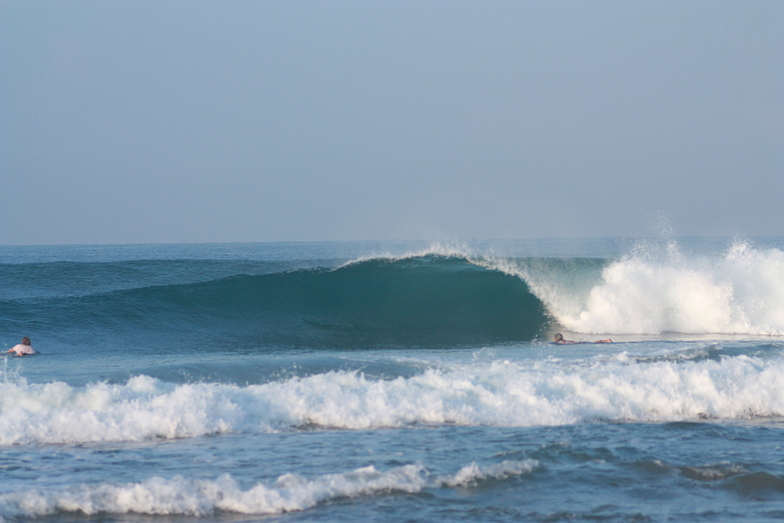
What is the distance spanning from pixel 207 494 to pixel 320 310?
12.2m

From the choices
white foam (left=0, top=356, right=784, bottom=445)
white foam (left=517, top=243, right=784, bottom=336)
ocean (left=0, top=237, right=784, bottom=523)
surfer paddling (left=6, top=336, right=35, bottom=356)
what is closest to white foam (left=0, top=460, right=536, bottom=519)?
ocean (left=0, top=237, right=784, bottom=523)

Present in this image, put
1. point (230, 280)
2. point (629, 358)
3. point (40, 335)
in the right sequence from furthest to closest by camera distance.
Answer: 1. point (230, 280)
2. point (40, 335)
3. point (629, 358)

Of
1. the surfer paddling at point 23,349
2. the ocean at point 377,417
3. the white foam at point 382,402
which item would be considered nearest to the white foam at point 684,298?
the ocean at point 377,417

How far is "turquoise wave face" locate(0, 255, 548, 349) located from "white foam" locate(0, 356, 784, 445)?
19.3 feet

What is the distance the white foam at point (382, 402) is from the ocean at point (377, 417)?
0.09ft

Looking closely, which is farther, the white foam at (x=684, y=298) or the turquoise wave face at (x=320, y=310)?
the white foam at (x=684, y=298)

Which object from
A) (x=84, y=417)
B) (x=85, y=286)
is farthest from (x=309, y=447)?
(x=85, y=286)

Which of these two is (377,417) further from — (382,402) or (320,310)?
(320,310)

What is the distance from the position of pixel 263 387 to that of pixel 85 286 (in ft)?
50.3

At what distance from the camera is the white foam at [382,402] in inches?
277

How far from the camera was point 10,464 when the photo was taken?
5.89 metres

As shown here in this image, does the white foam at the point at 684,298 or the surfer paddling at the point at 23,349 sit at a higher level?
the white foam at the point at 684,298

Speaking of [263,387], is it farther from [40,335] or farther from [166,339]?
[40,335]

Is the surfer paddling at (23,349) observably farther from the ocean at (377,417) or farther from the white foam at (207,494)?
the white foam at (207,494)
